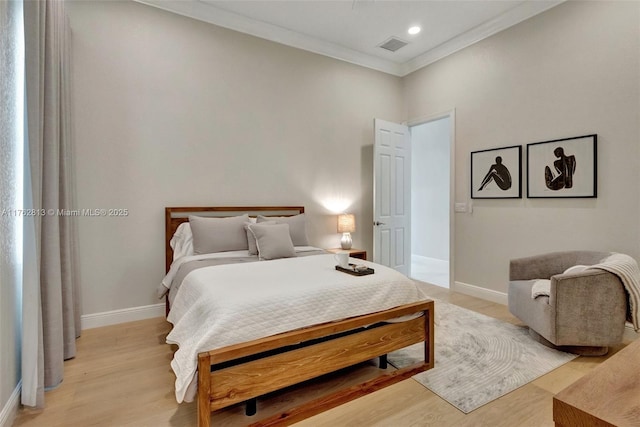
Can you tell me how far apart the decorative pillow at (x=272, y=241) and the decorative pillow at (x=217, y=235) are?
0.64 ft

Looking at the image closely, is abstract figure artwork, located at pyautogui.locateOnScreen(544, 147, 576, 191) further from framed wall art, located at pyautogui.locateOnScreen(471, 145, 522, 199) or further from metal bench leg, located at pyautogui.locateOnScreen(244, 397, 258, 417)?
metal bench leg, located at pyautogui.locateOnScreen(244, 397, 258, 417)

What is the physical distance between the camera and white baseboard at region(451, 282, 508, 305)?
143 inches

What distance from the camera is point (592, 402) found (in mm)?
752

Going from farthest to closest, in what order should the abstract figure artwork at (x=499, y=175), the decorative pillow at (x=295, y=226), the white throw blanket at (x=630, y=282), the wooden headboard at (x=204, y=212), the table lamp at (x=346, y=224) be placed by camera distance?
the table lamp at (x=346, y=224)
the abstract figure artwork at (x=499, y=175)
the decorative pillow at (x=295, y=226)
the wooden headboard at (x=204, y=212)
the white throw blanket at (x=630, y=282)

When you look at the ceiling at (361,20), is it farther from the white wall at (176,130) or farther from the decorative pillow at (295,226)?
the decorative pillow at (295,226)

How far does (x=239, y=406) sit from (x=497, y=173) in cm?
348

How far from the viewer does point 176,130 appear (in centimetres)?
330

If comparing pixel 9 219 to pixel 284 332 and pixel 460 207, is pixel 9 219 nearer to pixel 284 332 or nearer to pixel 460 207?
pixel 284 332

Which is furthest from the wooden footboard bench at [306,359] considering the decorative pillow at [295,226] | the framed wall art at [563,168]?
the framed wall art at [563,168]

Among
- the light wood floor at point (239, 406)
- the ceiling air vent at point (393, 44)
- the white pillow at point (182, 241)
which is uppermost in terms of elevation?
the ceiling air vent at point (393, 44)

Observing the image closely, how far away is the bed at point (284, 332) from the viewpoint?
A: 155cm

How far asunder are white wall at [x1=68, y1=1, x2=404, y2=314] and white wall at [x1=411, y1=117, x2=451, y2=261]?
9.20 feet

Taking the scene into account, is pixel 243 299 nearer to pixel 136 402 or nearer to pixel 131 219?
pixel 136 402

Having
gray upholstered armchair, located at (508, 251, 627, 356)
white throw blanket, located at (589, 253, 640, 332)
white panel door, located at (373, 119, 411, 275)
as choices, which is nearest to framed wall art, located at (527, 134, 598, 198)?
white throw blanket, located at (589, 253, 640, 332)
